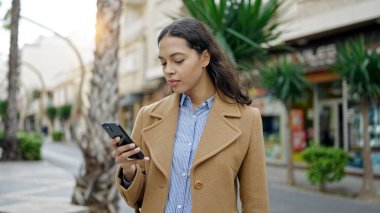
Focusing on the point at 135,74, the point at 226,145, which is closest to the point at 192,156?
the point at 226,145

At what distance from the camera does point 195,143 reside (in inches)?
76.0

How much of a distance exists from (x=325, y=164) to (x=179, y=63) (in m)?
8.70

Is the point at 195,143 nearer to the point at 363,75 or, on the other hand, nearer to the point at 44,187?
the point at 363,75

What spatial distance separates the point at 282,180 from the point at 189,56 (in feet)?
37.5

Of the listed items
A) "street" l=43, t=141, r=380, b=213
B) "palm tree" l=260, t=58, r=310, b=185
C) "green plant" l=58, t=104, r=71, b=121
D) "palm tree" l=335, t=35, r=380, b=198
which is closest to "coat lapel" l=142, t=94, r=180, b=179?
"street" l=43, t=141, r=380, b=213

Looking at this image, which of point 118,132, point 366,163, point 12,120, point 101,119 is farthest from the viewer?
point 12,120

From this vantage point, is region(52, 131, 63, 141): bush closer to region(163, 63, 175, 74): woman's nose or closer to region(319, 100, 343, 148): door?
region(319, 100, 343, 148): door

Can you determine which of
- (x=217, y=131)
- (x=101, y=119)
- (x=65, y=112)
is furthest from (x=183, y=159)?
(x=65, y=112)

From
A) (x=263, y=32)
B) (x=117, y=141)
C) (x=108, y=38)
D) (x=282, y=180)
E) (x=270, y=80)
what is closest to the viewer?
(x=117, y=141)

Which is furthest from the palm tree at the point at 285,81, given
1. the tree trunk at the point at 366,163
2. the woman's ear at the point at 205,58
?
the woman's ear at the point at 205,58

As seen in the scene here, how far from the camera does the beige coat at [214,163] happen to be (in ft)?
6.09

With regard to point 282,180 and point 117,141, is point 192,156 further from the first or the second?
point 282,180

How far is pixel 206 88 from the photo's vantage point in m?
2.05

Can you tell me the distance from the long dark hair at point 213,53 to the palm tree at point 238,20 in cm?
336
